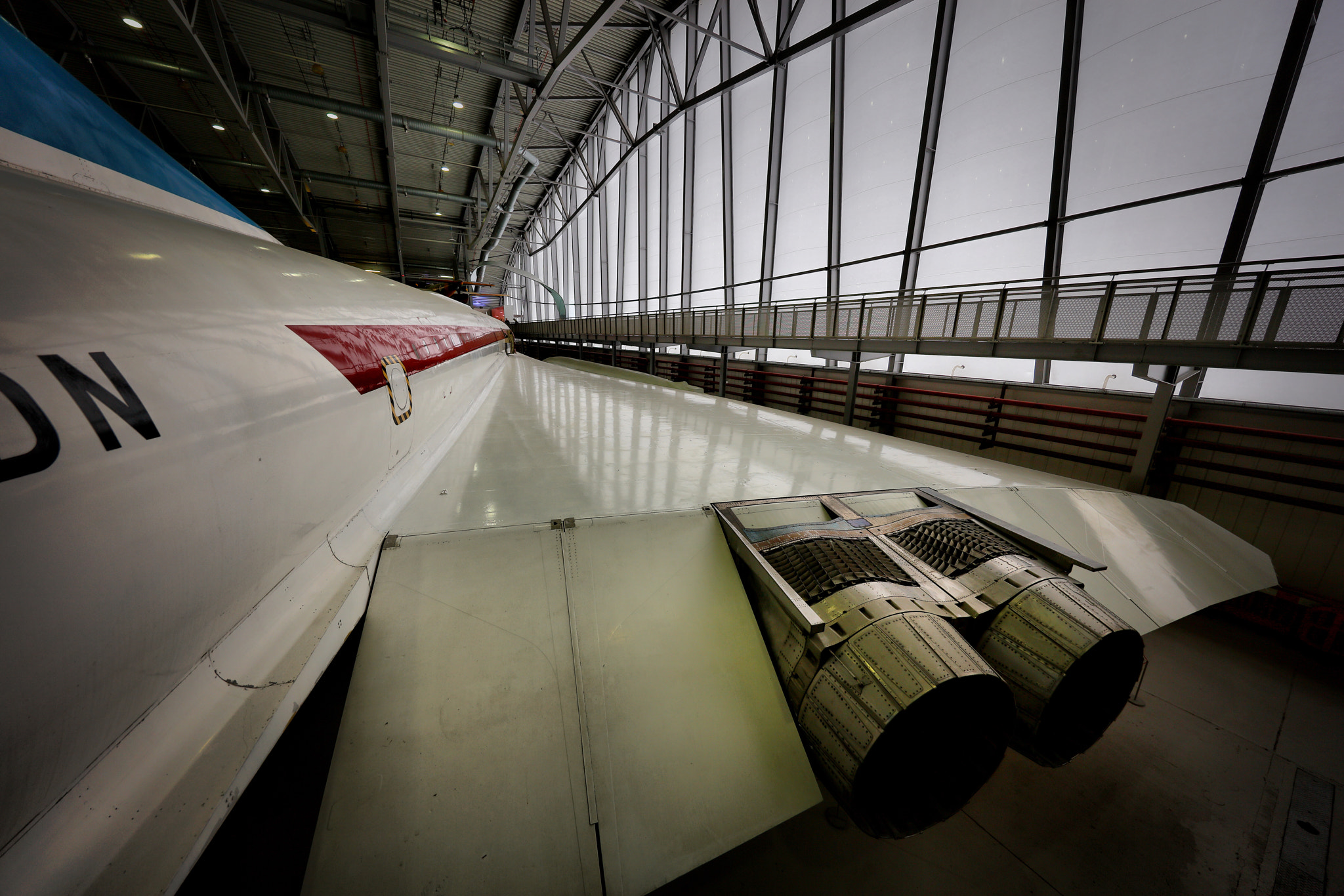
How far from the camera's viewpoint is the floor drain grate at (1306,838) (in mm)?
1959

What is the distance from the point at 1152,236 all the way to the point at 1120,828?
6597 millimetres

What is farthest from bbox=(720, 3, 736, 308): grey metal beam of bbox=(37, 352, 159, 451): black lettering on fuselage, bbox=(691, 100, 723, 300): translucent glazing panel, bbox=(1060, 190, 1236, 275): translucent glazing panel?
bbox=(37, 352, 159, 451): black lettering on fuselage

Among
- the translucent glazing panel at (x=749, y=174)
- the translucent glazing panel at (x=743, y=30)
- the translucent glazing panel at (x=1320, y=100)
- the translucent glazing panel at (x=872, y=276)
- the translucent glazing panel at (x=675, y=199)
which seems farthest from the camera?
the translucent glazing panel at (x=675, y=199)

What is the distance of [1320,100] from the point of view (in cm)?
411

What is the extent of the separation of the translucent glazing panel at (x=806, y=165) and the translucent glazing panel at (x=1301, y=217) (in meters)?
5.64

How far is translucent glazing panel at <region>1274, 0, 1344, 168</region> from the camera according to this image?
13.2ft

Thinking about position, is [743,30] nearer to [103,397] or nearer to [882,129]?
[882,129]

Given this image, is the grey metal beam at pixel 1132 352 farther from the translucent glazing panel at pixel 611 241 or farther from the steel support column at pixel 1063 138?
the translucent glazing panel at pixel 611 241

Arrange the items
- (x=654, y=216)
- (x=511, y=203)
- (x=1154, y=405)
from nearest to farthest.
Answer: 1. (x=1154, y=405)
2. (x=654, y=216)
3. (x=511, y=203)

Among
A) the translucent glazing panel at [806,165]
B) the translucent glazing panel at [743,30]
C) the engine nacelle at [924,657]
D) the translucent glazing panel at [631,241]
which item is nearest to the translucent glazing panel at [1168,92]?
the translucent glazing panel at [806,165]

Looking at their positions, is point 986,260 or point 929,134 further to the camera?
point 929,134

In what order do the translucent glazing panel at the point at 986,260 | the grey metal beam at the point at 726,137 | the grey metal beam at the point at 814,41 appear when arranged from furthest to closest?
the grey metal beam at the point at 726,137
the grey metal beam at the point at 814,41
the translucent glazing panel at the point at 986,260

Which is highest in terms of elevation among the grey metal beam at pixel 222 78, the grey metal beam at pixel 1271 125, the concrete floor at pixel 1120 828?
the grey metal beam at pixel 222 78

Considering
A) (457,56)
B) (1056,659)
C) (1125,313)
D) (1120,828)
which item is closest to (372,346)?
(1056,659)
